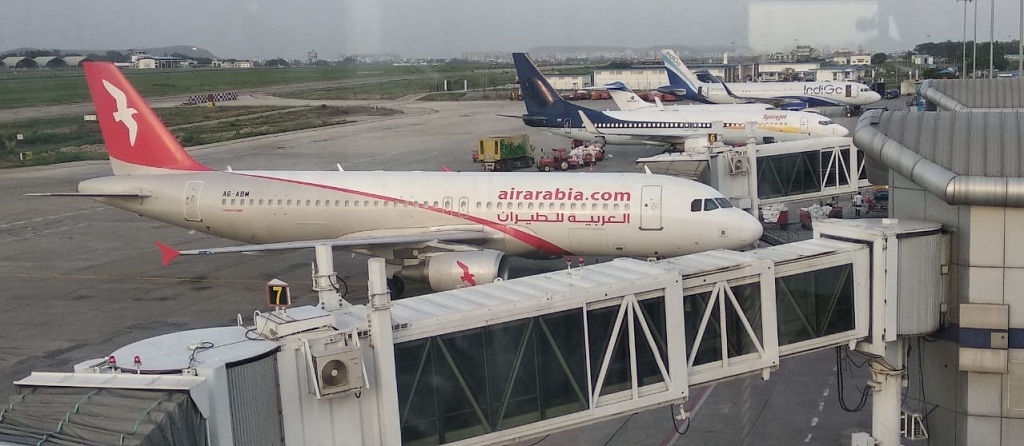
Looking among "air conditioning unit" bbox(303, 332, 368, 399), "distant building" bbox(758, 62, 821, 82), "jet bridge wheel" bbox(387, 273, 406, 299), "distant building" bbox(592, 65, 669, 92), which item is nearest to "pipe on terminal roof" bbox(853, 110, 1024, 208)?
"air conditioning unit" bbox(303, 332, 368, 399)

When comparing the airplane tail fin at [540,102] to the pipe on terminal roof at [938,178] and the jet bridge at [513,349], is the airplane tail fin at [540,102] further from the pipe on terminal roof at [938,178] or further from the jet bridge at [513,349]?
the jet bridge at [513,349]

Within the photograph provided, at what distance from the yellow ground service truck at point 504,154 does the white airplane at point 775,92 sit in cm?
3533

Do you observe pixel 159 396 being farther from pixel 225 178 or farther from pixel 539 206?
pixel 225 178

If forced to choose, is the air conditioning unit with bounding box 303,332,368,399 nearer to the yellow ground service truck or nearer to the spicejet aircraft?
the spicejet aircraft

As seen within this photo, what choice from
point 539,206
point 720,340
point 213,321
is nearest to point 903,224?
point 720,340

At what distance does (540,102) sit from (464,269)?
43.0 metres

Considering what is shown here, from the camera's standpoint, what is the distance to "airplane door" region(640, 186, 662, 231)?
26906 millimetres

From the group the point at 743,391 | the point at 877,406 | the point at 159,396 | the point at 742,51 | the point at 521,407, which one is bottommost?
the point at 743,391

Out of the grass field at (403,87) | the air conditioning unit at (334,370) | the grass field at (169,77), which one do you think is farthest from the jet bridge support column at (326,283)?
the grass field at (403,87)

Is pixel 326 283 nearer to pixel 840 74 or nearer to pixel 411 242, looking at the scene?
pixel 411 242

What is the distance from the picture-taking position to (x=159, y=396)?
8.84 meters

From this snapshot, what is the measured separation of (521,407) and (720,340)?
3235 millimetres

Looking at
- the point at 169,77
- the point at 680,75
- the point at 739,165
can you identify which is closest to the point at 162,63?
the point at 169,77

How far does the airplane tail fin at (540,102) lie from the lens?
6544 cm
